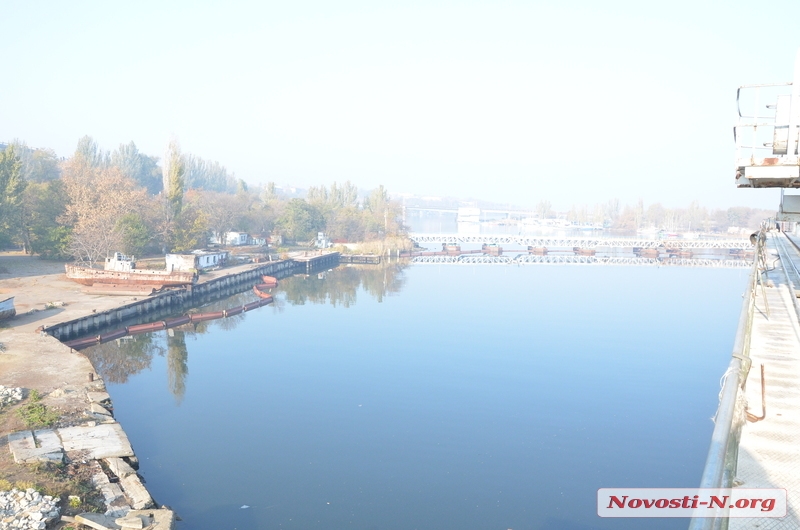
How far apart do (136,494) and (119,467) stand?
1.05 meters

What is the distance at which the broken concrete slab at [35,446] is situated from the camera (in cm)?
1020

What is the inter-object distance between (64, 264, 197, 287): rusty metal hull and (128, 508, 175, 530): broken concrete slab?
27.0 m

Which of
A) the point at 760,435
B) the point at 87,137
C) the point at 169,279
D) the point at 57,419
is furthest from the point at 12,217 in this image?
the point at 87,137

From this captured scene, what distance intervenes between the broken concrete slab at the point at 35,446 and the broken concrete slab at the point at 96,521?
2215mm

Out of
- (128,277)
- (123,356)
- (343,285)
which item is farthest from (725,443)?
(343,285)

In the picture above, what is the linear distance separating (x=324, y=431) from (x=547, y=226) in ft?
499

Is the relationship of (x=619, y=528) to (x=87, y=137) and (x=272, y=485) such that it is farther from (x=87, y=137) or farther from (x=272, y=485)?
(x=87, y=137)

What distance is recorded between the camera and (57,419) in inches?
483

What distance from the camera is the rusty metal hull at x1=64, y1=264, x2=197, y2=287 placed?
3297cm

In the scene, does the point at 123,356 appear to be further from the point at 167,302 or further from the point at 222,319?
the point at 167,302

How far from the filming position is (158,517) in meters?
8.84

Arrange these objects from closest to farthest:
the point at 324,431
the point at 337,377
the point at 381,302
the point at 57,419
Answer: the point at 57,419, the point at 324,431, the point at 337,377, the point at 381,302

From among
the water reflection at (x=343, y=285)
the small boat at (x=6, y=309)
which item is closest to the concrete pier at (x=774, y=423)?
the small boat at (x=6, y=309)

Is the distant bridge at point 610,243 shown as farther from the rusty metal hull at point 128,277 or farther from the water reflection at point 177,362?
the water reflection at point 177,362
